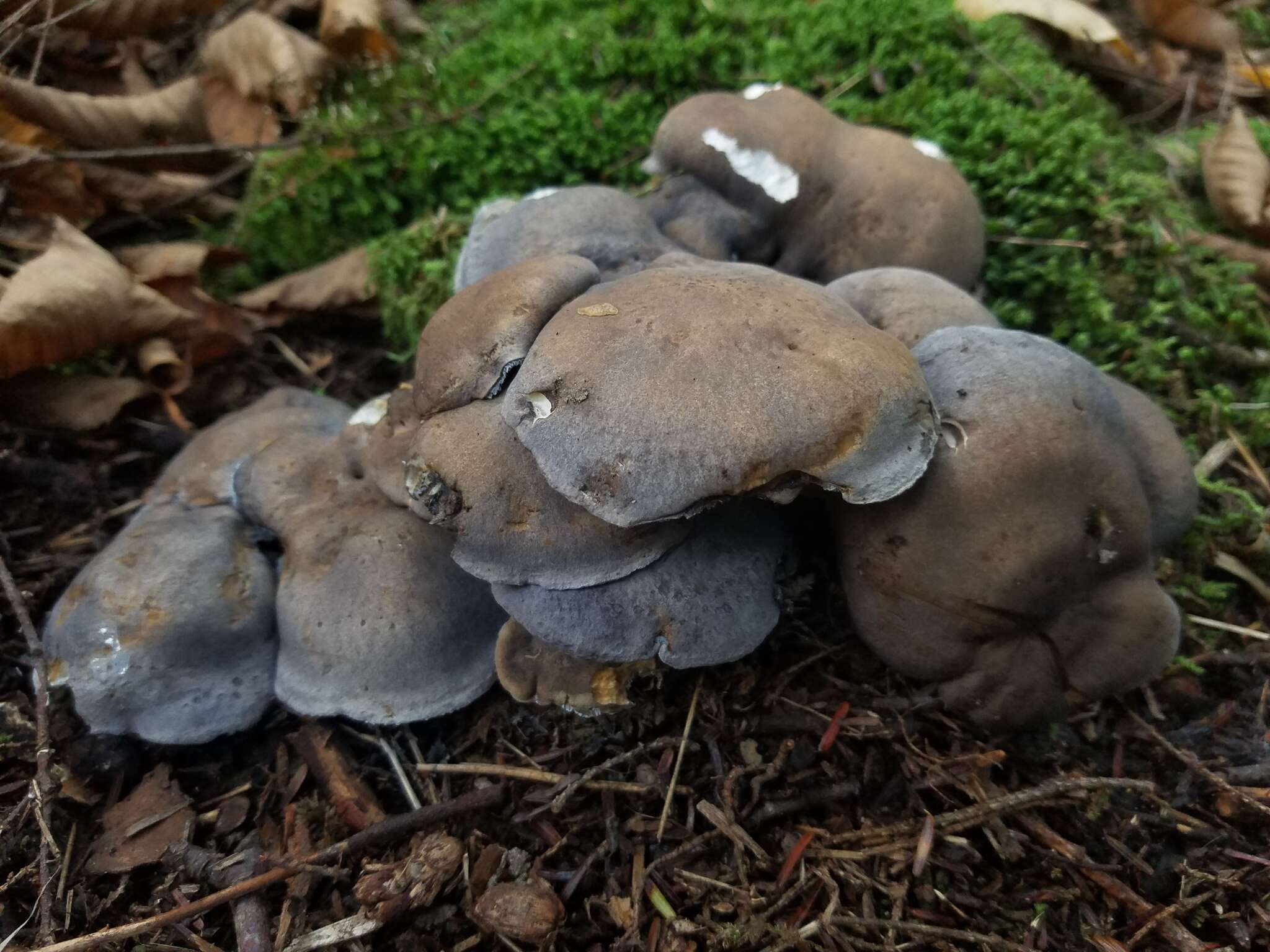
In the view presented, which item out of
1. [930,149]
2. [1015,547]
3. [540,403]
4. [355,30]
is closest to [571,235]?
[540,403]

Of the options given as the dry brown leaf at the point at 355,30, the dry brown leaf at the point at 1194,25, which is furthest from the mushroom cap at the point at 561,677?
the dry brown leaf at the point at 1194,25

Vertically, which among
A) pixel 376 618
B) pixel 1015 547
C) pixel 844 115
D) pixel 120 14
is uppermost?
pixel 120 14

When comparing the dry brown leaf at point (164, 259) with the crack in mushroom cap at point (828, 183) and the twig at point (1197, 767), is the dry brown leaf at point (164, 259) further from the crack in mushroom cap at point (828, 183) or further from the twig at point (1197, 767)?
the twig at point (1197, 767)

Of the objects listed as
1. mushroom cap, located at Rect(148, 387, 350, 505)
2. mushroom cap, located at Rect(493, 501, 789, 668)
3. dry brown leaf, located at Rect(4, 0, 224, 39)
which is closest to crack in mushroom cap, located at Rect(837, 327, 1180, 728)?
mushroom cap, located at Rect(493, 501, 789, 668)

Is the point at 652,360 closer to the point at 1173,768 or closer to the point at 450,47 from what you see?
the point at 1173,768

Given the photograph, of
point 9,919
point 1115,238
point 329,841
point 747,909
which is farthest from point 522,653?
point 1115,238

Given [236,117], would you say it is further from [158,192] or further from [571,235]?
[571,235]
